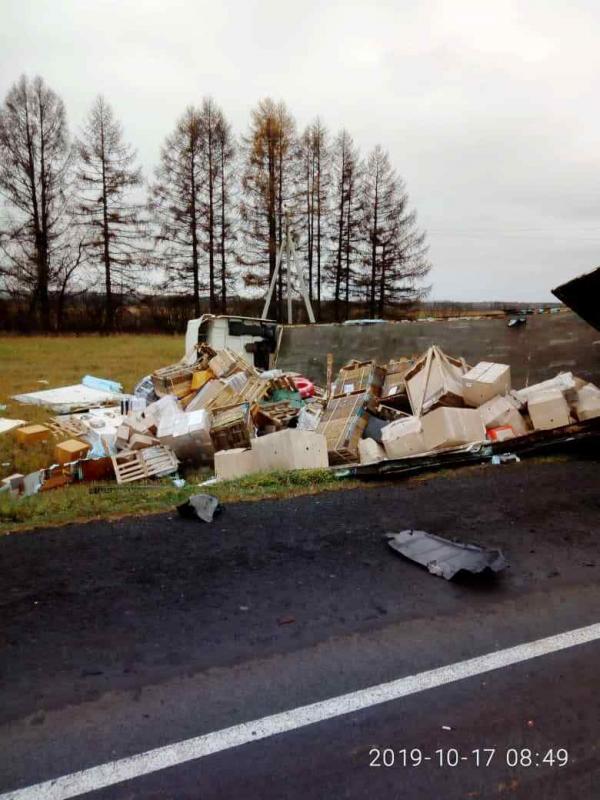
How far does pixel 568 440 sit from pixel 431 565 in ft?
12.0

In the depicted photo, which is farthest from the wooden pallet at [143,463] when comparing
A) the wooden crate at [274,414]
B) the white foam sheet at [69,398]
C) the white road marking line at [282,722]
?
the white road marking line at [282,722]

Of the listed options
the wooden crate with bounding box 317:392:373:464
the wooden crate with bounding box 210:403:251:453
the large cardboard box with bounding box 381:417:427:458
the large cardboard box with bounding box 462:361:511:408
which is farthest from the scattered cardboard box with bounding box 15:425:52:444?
the large cardboard box with bounding box 462:361:511:408

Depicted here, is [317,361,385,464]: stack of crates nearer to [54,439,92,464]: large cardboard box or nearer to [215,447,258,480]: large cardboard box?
[215,447,258,480]: large cardboard box

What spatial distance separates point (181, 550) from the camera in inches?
154

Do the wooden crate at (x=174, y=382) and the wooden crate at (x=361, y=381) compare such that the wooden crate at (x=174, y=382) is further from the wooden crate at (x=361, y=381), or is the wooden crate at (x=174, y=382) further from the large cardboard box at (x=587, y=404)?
the large cardboard box at (x=587, y=404)

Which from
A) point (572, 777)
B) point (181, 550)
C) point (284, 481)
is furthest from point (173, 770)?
point (284, 481)

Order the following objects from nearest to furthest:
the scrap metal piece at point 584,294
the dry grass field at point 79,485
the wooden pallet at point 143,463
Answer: the dry grass field at point 79,485, the scrap metal piece at point 584,294, the wooden pallet at point 143,463

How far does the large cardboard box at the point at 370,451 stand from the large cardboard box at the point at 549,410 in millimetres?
1957

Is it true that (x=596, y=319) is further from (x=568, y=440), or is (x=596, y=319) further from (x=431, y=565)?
(x=431, y=565)

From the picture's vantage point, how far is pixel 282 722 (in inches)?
88.6

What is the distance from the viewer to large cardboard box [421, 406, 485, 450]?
21.2 ft

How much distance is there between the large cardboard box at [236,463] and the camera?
21.6 feet

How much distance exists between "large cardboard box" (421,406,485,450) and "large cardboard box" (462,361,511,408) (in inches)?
25.0
